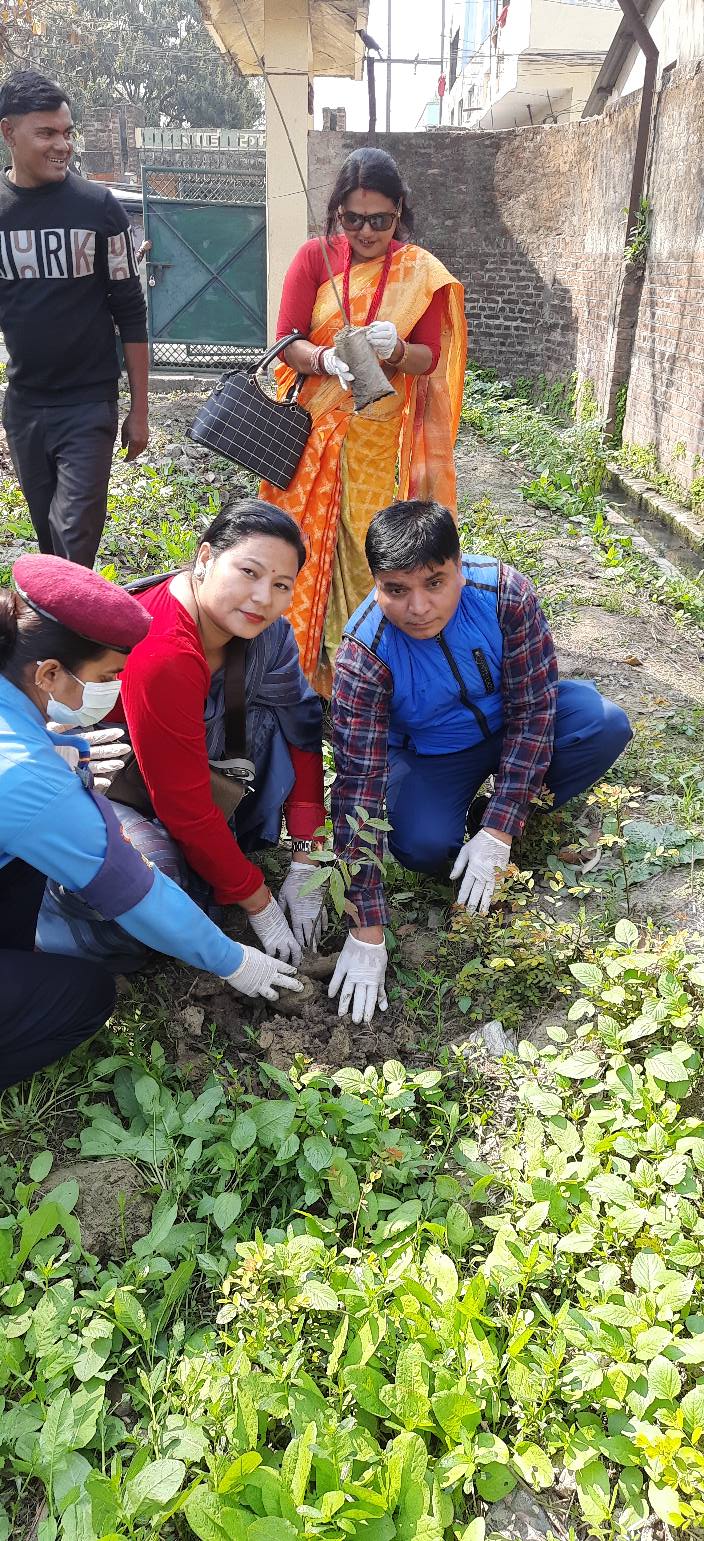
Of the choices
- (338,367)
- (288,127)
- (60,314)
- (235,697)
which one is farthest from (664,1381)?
(288,127)

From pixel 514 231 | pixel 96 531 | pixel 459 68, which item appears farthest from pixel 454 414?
pixel 459 68

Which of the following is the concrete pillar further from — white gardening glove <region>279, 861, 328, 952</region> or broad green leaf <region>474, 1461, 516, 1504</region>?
broad green leaf <region>474, 1461, 516, 1504</region>

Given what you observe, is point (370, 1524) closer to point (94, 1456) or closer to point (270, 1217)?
point (94, 1456)

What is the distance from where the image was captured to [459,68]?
22.0 metres

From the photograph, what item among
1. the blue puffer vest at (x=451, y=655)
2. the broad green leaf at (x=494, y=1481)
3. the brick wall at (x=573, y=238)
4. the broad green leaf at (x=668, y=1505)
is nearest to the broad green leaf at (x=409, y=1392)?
the broad green leaf at (x=494, y=1481)

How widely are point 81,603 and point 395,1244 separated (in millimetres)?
1202

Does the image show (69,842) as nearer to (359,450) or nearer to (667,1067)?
(667,1067)

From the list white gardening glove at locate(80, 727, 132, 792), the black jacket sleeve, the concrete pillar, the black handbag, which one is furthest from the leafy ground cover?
the concrete pillar

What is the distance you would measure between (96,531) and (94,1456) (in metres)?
2.77

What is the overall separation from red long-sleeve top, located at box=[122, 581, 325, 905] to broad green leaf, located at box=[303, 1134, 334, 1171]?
0.64 m

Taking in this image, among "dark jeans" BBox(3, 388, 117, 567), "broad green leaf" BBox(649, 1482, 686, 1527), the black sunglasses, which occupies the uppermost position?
the black sunglasses

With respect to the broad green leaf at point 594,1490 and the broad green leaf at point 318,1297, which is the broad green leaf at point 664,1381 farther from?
the broad green leaf at point 318,1297

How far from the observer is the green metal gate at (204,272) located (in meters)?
8.95

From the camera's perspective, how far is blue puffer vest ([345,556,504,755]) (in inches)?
99.5
